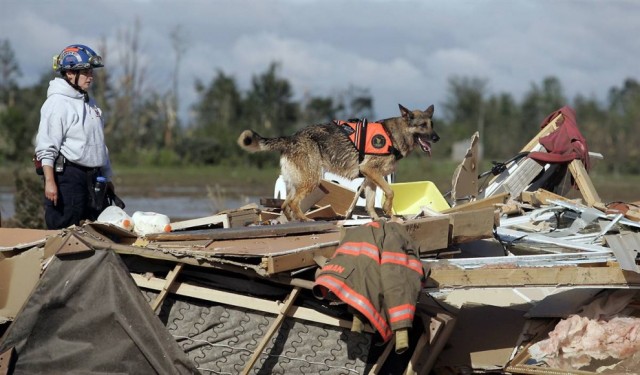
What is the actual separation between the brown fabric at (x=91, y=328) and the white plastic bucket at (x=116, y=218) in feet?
2.42

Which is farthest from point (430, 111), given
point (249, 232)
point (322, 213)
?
point (249, 232)

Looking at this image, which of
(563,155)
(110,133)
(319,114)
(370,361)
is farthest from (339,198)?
(319,114)

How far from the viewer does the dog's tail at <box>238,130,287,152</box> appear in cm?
764

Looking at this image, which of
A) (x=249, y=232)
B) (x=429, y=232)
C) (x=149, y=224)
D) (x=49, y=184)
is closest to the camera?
(x=429, y=232)

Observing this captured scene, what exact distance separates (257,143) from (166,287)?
264 centimetres

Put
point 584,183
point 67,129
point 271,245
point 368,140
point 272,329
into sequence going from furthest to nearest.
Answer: point 368,140, point 584,183, point 67,129, point 271,245, point 272,329

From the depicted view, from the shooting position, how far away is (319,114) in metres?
37.9

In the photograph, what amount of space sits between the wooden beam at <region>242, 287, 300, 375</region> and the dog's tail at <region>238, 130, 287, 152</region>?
2616 millimetres

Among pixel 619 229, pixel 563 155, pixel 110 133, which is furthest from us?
pixel 110 133

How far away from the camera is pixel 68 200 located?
20.9 ft

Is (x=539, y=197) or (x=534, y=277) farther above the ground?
(x=539, y=197)

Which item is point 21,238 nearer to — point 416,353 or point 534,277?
point 416,353

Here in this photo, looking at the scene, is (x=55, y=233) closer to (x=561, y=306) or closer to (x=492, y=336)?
(x=492, y=336)

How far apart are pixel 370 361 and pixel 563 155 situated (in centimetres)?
302
